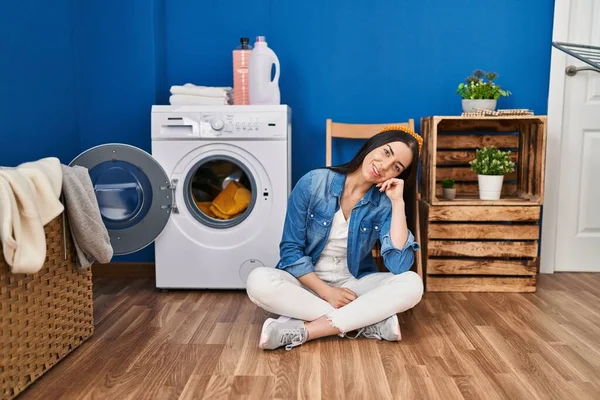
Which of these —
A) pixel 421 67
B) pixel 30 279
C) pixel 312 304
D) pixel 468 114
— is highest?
pixel 421 67

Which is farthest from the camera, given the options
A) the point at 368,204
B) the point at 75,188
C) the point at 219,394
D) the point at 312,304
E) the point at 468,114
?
the point at 468,114

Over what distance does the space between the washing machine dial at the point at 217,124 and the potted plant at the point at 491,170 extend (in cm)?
116

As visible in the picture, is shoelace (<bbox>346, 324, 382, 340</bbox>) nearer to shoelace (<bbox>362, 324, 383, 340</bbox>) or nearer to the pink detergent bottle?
shoelace (<bbox>362, 324, 383, 340</bbox>)

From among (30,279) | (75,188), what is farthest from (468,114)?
(30,279)

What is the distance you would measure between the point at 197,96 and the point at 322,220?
92 cm

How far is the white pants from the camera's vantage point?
6.14ft

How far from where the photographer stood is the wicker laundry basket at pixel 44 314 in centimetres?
145

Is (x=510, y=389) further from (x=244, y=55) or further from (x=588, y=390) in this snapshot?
(x=244, y=55)

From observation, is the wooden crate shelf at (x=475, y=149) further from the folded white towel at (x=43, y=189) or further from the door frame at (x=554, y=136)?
the folded white towel at (x=43, y=189)

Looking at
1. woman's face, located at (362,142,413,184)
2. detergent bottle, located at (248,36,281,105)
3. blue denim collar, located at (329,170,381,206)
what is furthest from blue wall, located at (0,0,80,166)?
woman's face, located at (362,142,413,184)

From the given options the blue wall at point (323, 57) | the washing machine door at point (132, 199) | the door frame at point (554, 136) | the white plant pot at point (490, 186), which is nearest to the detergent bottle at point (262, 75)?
the blue wall at point (323, 57)

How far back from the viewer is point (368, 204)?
2033mm

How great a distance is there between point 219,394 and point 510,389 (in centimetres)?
77

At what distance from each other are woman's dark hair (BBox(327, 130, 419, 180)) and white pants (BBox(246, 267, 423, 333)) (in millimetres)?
363
